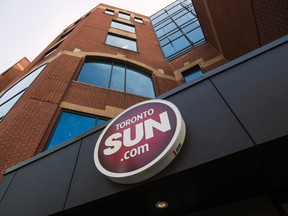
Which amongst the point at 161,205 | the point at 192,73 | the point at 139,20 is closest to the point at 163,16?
the point at 139,20

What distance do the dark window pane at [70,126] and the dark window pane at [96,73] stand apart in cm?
246

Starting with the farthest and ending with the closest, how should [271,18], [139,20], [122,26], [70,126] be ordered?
[139,20], [122,26], [70,126], [271,18]

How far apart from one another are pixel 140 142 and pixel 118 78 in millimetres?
7844

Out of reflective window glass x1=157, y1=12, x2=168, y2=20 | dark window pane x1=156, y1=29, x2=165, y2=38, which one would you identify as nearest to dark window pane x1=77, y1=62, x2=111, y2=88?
dark window pane x1=156, y1=29, x2=165, y2=38

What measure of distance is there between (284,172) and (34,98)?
814 cm

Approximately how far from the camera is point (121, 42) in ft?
50.1

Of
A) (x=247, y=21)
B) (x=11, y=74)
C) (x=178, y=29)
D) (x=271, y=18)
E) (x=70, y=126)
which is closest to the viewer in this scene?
(x=271, y=18)

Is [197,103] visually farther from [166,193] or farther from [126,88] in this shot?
[126,88]

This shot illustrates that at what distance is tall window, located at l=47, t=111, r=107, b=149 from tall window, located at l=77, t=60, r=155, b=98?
7.86 feet

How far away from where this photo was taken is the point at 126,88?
11.1m

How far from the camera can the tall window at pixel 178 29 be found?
642 inches

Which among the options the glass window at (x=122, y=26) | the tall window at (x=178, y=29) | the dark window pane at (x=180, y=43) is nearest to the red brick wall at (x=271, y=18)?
the tall window at (x=178, y=29)

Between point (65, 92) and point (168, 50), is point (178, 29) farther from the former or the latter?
point (65, 92)

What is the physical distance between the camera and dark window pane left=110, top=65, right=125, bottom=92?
10961mm
